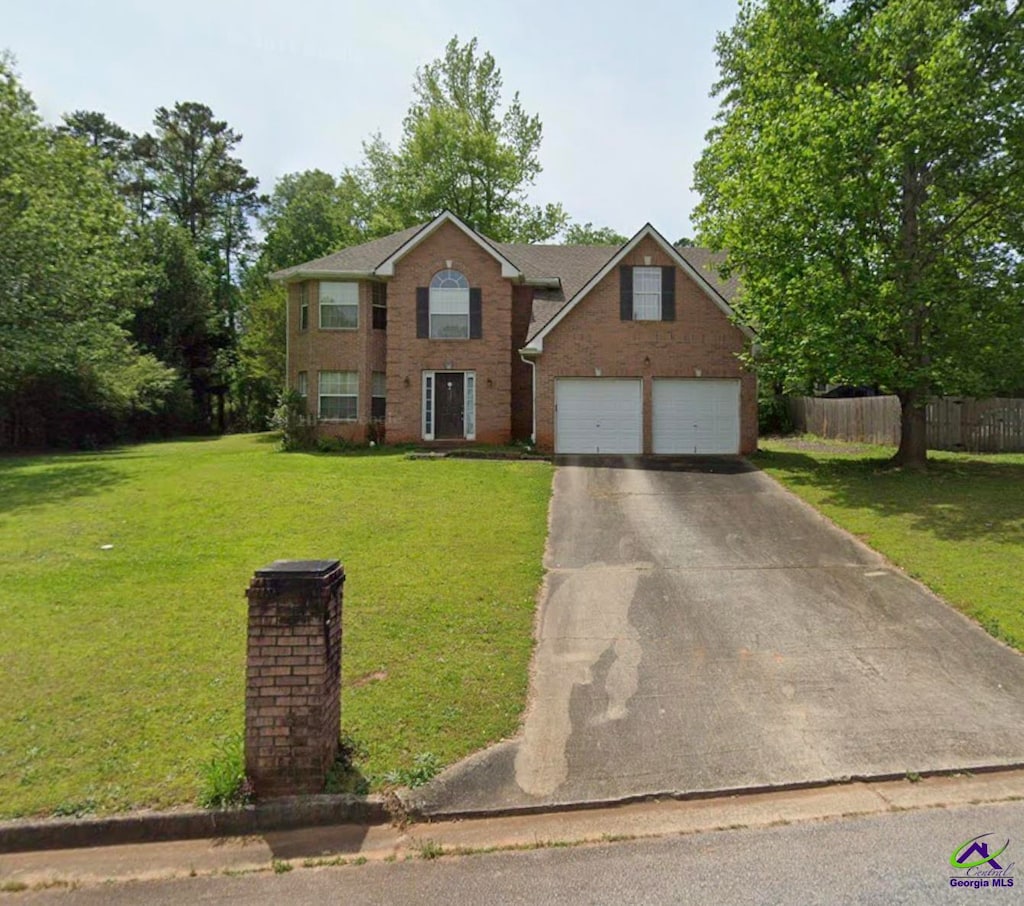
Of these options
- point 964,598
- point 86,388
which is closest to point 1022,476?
Answer: point 964,598

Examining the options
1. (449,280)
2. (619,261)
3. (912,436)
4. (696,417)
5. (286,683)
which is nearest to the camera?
(286,683)

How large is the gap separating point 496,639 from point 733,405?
1367 cm

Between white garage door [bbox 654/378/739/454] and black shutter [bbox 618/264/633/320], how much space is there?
2113mm

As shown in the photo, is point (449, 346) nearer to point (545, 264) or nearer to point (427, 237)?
point (427, 237)

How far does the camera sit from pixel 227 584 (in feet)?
24.3

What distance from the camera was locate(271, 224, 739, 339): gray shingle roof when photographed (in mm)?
19812

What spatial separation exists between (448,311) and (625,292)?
525cm

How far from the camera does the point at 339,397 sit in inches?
784

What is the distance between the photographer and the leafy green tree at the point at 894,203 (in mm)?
12562

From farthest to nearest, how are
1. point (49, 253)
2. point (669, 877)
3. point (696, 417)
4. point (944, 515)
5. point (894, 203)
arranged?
point (49, 253), point (696, 417), point (894, 203), point (944, 515), point (669, 877)

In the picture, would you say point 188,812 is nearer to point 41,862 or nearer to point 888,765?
point 41,862

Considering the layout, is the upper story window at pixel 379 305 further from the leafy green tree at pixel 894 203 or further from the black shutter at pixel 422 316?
the leafy green tree at pixel 894 203

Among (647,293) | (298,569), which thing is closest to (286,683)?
(298,569)

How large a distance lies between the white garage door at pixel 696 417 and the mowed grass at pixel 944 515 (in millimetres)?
1321
